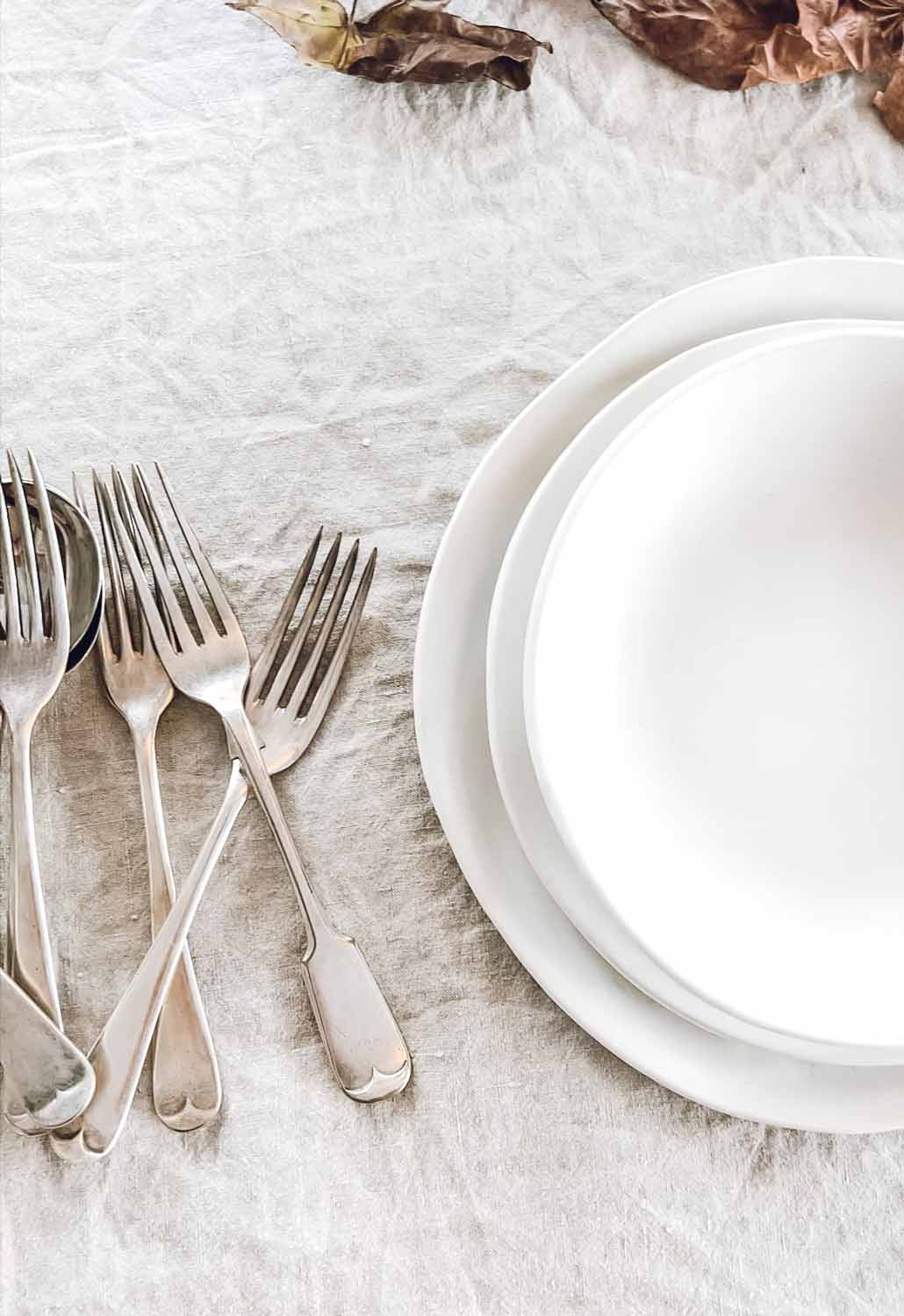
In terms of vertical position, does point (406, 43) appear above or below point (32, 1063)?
above

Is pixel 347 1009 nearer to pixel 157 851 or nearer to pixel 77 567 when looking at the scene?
pixel 157 851

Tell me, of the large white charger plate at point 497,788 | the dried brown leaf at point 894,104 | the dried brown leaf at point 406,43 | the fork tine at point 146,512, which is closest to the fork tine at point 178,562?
the fork tine at point 146,512

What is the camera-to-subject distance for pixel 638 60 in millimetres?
470

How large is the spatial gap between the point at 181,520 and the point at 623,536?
0.20 meters

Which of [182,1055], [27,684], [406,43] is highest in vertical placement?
[406,43]

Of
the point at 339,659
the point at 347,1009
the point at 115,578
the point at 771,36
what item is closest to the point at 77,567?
the point at 115,578

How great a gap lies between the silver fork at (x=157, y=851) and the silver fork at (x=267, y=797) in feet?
0.03

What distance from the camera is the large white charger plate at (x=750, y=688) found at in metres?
0.34

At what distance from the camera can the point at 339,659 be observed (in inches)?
16.9

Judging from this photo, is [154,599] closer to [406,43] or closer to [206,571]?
[206,571]

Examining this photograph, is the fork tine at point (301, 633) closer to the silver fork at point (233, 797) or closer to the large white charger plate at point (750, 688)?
the silver fork at point (233, 797)

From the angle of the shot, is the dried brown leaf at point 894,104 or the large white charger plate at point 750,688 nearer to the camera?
the large white charger plate at point 750,688

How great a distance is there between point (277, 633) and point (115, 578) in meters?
0.07

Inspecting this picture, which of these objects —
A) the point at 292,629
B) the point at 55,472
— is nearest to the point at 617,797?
the point at 292,629
